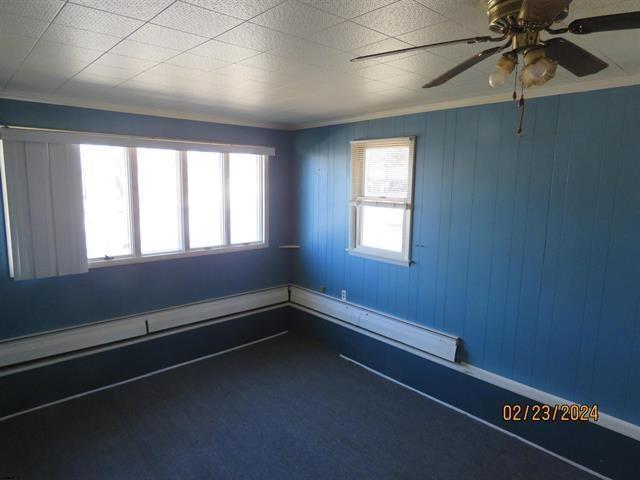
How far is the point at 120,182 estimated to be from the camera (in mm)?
3574

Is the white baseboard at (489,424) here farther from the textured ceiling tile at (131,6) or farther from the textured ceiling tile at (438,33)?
the textured ceiling tile at (131,6)

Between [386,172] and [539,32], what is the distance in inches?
97.9

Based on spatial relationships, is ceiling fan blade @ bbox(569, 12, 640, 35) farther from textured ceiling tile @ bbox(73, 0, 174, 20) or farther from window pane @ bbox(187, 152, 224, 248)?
window pane @ bbox(187, 152, 224, 248)

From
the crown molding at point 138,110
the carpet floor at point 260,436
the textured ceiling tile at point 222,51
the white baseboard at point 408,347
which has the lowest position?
the carpet floor at point 260,436

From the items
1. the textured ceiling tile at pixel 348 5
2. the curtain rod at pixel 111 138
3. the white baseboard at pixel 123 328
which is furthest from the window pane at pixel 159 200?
the textured ceiling tile at pixel 348 5

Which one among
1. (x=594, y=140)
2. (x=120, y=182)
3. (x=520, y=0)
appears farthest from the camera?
(x=120, y=182)

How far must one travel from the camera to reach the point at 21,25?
166cm

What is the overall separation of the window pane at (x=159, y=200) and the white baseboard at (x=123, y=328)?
0.66 meters

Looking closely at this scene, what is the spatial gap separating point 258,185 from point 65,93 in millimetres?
2067

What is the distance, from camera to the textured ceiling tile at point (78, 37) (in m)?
1.73

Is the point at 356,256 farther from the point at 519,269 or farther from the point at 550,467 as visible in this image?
the point at 550,467

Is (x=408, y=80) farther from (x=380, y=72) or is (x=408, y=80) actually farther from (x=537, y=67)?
(x=537, y=67)

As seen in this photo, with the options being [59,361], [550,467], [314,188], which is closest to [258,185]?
[314,188]

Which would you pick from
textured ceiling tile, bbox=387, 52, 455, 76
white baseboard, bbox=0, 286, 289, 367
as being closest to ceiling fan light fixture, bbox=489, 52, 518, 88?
textured ceiling tile, bbox=387, 52, 455, 76
